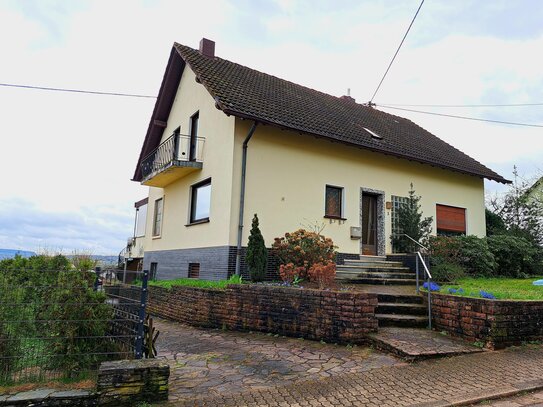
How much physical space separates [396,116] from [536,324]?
15810 mm

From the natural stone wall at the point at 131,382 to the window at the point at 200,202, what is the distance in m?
7.57

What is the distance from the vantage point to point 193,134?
13719 millimetres

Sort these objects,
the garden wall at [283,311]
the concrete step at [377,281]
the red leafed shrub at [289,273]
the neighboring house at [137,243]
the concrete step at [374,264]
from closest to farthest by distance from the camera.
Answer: the garden wall at [283,311], the red leafed shrub at [289,273], the concrete step at [377,281], the concrete step at [374,264], the neighboring house at [137,243]

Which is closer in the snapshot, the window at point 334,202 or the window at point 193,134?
the window at point 334,202

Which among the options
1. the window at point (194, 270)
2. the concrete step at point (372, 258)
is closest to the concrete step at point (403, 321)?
the concrete step at point (372, 258)

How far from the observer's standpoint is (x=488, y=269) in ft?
39.1

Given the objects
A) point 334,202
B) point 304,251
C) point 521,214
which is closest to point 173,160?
point 334,202

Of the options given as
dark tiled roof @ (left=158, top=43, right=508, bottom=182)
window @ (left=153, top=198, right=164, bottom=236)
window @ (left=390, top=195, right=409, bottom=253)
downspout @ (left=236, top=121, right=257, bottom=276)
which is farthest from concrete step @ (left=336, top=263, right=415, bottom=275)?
window @ (left=153, top=198, right=164, bottom=236)

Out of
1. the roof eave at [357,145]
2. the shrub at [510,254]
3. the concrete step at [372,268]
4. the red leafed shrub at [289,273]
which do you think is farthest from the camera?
the shrub at [510,254]

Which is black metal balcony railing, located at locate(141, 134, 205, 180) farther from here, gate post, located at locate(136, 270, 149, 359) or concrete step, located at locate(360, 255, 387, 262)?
gate post, located at locate(136, 270, 149, 359)

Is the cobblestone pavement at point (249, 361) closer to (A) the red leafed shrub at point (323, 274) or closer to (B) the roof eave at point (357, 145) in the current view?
(A) the red leafed shrub at point (323, 274)

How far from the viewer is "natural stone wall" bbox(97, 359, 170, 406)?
395 centimetres

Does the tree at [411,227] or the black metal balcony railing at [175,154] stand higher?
the black metal balcony railing at [175,154]

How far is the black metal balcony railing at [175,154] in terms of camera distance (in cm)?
1255
